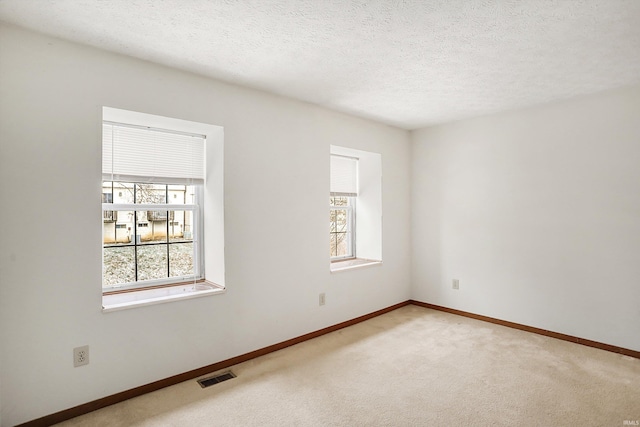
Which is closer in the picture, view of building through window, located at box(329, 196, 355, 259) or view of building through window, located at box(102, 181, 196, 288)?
view of building through window, located at box(102, 181, 196, 288)

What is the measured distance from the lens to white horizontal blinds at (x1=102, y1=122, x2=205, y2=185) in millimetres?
2582

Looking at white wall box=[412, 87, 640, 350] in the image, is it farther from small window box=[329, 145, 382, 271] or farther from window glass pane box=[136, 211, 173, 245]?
window glass pane box=[136, 211, 173, 245]

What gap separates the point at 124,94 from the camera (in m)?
2.40

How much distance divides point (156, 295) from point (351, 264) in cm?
227

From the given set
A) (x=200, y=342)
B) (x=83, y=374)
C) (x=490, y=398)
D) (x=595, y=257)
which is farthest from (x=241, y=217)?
(x=595, y=257)

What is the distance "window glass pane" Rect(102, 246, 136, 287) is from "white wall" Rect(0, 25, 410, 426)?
450 millimetres

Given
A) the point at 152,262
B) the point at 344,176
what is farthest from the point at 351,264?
the point at 152,262

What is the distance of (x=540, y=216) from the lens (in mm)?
3609

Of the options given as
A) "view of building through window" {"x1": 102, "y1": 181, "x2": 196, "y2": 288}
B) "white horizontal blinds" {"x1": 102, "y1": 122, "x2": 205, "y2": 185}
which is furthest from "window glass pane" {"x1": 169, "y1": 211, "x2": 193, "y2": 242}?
"white horizontal blinds" {"x1": 102, "y1": 122, "x2": 205, "y2": 185}

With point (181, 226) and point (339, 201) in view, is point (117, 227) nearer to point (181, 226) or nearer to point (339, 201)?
point (181, 226)

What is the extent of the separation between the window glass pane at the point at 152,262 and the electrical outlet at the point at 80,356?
69cm

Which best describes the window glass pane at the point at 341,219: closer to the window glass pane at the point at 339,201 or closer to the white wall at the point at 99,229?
the window glass pane at the point at 339,201

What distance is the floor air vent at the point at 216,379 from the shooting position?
102 inches

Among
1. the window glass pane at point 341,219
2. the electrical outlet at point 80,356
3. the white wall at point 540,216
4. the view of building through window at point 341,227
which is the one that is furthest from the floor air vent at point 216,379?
the white wall at point 540,216
